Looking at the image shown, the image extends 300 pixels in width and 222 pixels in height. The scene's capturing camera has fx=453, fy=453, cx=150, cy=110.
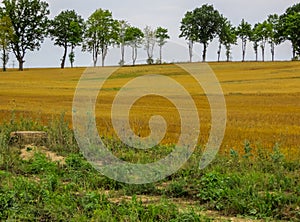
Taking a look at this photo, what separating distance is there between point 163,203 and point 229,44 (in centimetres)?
10167

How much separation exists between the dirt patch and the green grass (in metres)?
0.17

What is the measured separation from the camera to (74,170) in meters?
9.39

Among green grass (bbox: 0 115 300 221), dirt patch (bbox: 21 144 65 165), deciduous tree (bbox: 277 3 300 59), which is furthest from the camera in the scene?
deciduous tree (bbox: 277 3 300 59)

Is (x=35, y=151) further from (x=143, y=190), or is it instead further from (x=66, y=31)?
(x=66, y=31)

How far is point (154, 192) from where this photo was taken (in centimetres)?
812

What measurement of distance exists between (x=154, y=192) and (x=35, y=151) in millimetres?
4186

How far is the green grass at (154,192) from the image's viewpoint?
654cm

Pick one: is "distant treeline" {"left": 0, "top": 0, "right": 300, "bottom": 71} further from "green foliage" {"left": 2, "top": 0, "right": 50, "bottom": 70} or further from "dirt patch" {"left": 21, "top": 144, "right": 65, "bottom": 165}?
"dirt patch" {"left": 21, "top": 144, "right": 65, "bottom": 165}

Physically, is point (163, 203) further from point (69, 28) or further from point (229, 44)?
point (229, 44)

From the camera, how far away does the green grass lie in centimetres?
654

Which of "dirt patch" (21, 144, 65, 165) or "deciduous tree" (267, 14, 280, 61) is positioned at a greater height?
"deciduous tree" (267, 14, 280, 61)

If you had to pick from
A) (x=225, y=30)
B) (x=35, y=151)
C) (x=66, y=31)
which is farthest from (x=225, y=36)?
(x=35, y=151)

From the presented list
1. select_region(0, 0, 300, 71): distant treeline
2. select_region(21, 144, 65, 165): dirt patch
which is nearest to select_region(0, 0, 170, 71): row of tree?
select_region(0, 0, 300, 71): distant treeline

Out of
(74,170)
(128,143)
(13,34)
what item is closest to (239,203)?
(74,170)
